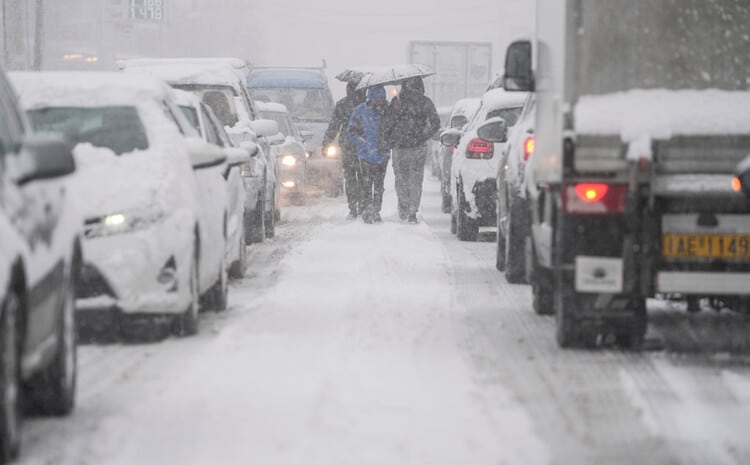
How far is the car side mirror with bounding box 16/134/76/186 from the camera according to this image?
6332 mm

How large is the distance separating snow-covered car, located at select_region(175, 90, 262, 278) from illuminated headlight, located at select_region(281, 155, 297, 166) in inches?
402

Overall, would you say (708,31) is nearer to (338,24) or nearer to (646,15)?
(646,15)

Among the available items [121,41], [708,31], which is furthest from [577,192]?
[121,41]

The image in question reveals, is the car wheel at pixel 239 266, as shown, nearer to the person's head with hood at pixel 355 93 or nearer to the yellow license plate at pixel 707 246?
the yellow license plate at pixel 707 246

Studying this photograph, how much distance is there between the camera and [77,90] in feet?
34.8

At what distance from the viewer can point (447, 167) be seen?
26.5 m

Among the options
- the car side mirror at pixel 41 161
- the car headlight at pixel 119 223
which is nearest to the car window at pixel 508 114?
the car headlight at pixel 119 223

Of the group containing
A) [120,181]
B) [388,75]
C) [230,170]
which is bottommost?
[230,170]

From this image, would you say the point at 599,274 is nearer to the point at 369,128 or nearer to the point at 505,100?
the point at 505,100

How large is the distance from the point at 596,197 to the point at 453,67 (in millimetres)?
42475

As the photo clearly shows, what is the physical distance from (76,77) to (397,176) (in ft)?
37.4

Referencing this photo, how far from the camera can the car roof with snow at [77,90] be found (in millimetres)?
10578

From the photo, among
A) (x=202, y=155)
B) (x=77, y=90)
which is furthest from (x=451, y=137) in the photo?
(x=77, y=90)

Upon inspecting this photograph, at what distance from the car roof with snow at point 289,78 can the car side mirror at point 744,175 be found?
21.9m
